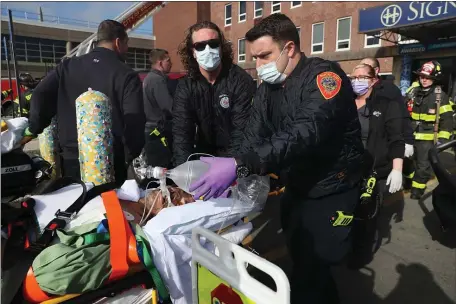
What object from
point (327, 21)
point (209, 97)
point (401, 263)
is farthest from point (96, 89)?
point (327, 21)

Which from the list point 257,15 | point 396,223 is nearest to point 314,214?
point 396,223

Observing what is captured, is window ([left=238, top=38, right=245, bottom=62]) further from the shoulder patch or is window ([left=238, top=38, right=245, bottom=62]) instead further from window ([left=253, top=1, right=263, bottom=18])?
the shoulder patch

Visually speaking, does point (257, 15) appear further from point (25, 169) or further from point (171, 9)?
point (25, 169)

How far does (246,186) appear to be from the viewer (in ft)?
6.91

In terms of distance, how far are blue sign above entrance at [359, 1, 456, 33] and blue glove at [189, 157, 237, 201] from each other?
11.8 meters

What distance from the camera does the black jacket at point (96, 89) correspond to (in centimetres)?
267

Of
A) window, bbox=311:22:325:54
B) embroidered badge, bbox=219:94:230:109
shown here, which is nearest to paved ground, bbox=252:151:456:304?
embroidered badge, bbox=219:94:230:109

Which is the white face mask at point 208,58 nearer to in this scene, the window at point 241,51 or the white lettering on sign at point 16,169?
the white lettering on sign at point 16,169

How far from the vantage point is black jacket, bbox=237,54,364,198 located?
61.3 inches

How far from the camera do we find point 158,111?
4340mm

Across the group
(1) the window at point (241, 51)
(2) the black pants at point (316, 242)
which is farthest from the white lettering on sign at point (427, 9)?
(1) the window at point (241, 51)

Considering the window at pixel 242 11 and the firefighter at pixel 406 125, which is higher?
the window at pixel 242 11

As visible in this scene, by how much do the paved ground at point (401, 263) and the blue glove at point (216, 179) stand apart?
167cm

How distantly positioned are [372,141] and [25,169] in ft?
9.43
